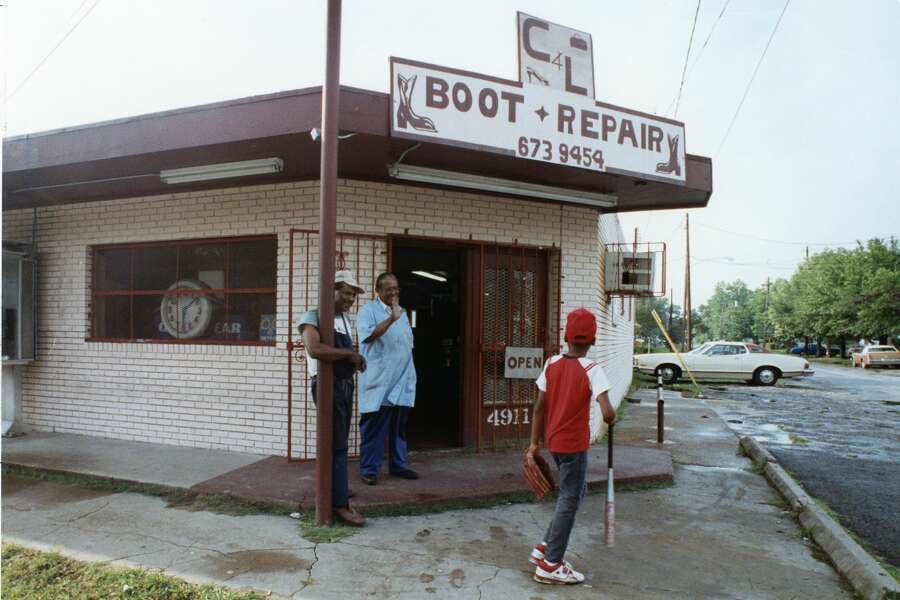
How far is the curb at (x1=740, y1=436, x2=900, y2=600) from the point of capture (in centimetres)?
353

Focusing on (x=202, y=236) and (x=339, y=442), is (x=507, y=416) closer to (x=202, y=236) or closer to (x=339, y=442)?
(x=339, y=442)

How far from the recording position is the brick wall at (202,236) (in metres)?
6.44

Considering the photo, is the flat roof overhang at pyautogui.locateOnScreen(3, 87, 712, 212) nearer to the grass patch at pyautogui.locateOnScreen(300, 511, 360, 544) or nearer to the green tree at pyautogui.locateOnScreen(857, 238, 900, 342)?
the grass patch at pyautogui.locateOnScreen(300, 511, 360, 544)

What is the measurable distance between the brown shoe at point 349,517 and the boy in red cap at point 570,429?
1412 millimetres

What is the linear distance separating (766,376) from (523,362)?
1626 centimetres

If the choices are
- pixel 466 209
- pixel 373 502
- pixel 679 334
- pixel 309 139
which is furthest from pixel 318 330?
pixel 679 334

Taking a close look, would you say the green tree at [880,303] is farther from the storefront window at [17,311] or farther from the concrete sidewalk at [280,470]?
the storefront window at [17,311]

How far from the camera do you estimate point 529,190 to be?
21.7ft

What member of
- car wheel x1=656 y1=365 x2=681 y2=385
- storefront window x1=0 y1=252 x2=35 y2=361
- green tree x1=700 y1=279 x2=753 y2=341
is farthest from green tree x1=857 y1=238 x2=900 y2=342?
green tree x1=700 y1=279 x2=753 y2=341

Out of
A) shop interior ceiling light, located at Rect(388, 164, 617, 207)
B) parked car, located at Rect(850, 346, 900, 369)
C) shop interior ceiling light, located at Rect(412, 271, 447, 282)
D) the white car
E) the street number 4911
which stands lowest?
parked car, located at Rect(850, 346, 900, 369)

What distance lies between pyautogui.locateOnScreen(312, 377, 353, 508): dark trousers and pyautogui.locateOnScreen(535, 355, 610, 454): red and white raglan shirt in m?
1.57

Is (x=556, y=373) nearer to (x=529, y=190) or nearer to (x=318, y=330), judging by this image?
(x=318, y=330)

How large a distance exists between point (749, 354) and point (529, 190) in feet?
54.7

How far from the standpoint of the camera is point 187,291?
279 inches
